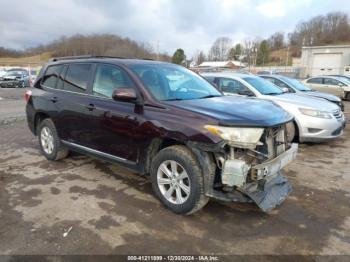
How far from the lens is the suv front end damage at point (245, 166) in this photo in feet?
10.7

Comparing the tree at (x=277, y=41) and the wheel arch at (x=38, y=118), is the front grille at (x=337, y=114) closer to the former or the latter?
the wheel arch at (x=38, y=118)

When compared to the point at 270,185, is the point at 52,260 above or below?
below

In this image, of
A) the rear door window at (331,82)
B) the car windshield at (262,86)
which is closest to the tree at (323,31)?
the rear door window at (331,82)

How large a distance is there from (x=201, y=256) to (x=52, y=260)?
1369 millimetres

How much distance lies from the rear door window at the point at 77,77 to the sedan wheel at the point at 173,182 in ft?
6.44

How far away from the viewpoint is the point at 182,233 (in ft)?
11.0

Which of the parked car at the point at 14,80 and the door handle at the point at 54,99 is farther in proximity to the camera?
the parked car at the point at 14,80

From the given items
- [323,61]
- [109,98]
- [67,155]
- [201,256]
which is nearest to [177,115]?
[109,98]

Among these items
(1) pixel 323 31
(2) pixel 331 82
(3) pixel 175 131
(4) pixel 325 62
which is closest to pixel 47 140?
(3) pixel 175 131

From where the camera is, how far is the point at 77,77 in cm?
503

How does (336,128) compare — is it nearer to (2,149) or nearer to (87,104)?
(87,104)

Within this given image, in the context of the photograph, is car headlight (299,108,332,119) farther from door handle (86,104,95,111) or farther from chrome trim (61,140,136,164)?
door handle (86,104,95,111)

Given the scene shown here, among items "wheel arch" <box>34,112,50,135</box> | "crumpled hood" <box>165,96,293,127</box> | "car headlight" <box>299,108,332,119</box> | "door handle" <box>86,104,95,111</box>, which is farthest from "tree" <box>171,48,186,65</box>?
"crumpled hood" <box>165,96,293,127</box>

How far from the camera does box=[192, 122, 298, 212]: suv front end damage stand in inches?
129
